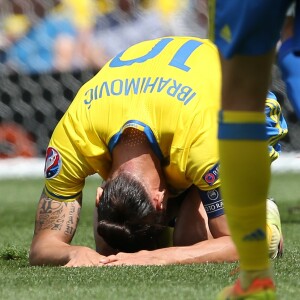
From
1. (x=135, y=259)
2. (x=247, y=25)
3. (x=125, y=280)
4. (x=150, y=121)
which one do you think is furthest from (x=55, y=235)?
(x=247, y=25)

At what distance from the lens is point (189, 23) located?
8117mm

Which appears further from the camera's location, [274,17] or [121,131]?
[121,131]

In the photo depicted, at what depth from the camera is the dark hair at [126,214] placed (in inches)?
115

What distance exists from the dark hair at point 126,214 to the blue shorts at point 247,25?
3.40ft

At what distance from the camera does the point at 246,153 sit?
6.45 ft

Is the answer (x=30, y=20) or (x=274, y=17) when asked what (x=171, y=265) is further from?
(x=30, y=20)

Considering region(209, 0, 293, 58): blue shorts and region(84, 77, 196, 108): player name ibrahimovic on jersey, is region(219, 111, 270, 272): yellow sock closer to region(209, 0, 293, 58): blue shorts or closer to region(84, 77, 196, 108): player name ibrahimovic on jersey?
region(209, 0, 293, 58): blue shorts

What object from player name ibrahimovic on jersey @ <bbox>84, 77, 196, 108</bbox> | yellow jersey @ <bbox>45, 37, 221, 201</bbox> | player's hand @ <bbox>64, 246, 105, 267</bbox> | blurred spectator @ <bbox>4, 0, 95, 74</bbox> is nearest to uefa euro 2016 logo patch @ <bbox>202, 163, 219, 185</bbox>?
yellow jersey @ <bbox>45, 37, 221, 201</bbox>

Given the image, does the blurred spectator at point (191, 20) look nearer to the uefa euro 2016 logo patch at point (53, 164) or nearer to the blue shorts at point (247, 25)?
the uefa euro 2016 logo patch at point (53, 164)

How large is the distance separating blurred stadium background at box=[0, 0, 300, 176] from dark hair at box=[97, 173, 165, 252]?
512cm

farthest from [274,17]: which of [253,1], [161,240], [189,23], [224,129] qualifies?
[189,23]

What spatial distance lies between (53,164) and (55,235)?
0.23 metres

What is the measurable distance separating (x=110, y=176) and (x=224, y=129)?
115 cm

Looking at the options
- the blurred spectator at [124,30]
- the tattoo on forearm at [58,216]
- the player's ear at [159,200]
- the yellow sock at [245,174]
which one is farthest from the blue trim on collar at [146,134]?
the blurred spectator at [124,30]
